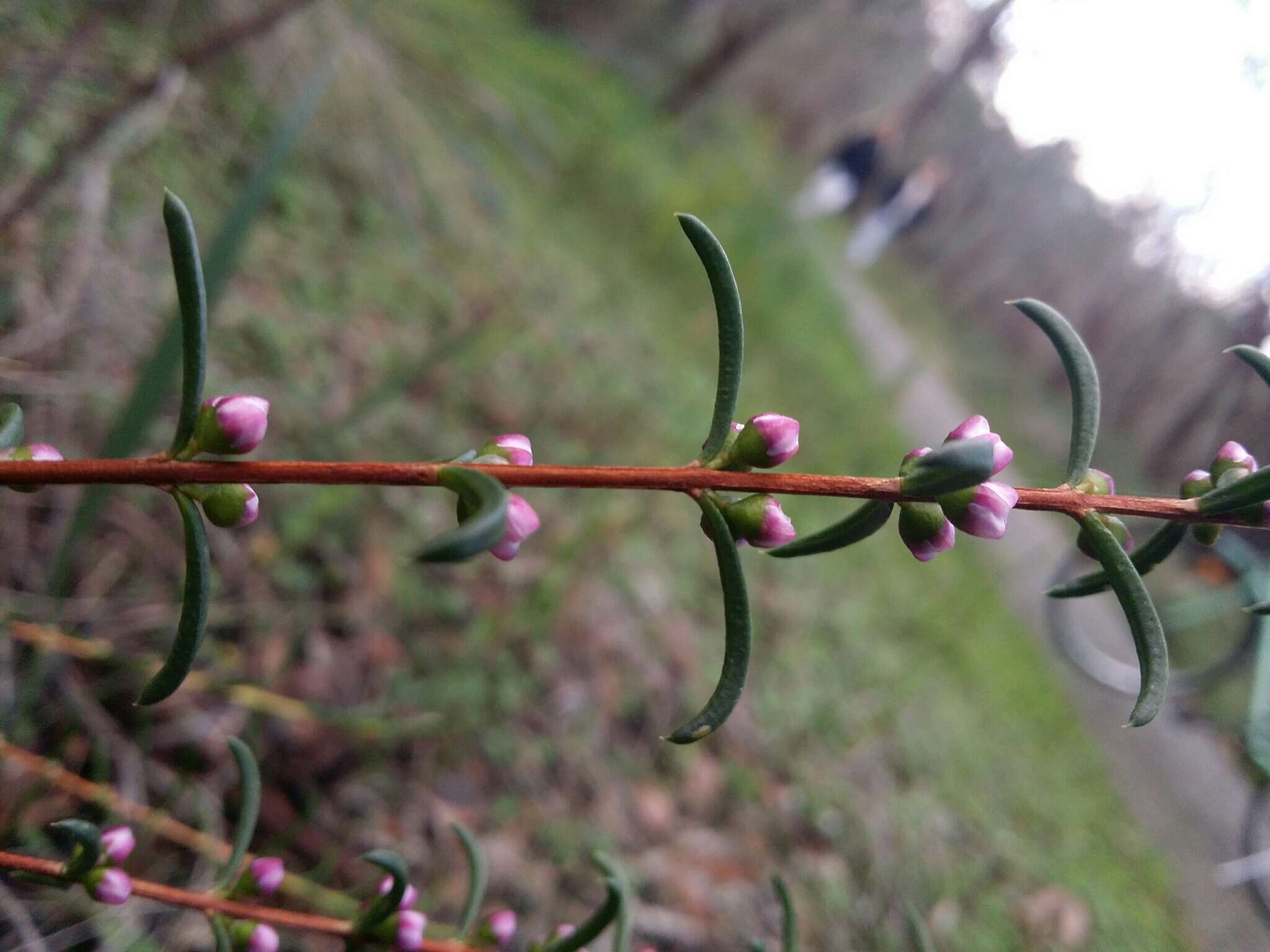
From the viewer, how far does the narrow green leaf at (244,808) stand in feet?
1.92

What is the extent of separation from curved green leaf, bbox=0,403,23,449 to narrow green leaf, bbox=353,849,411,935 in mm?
335

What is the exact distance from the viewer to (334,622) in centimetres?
148

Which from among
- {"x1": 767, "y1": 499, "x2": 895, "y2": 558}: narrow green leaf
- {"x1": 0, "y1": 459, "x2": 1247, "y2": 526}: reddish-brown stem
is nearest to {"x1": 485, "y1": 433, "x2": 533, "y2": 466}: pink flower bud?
{"x1": 0, "y1": 459, "x2": 1247, "y2": 526}: reddish-brown stem

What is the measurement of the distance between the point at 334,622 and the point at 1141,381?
9.56ft

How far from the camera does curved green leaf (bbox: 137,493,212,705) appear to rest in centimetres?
45

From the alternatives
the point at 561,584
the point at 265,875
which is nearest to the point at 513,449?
the point at 265,875

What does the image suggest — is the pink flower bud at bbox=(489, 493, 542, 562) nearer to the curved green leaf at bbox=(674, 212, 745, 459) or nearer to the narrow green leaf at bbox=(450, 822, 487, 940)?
the curved green leaf at bbox=(674, 212, 745, 459)

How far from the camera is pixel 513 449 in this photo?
483 mm

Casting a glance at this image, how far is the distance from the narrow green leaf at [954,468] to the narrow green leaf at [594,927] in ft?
1.17

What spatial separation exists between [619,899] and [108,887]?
34cm

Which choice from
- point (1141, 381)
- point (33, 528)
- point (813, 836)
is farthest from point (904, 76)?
point (33, 528)

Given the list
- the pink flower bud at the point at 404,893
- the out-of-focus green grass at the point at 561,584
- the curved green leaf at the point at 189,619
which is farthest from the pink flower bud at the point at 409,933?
the out-of-focus green grass at the point at 561,584

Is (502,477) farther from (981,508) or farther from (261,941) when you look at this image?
(261,941)

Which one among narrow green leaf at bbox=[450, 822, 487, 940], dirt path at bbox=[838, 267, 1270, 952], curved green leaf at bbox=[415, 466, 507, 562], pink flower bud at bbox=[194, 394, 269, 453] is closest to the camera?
curved green leaf at bbox=[415, 466, 507, 562]
